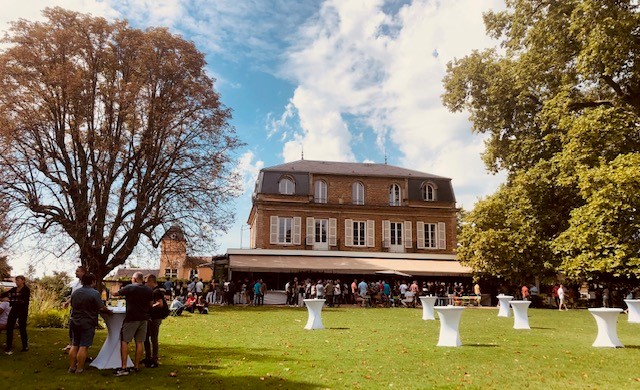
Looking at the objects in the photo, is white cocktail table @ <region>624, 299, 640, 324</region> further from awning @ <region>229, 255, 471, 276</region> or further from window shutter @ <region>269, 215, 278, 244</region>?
window shutter @ <region>269, 215, 278, 244</region>

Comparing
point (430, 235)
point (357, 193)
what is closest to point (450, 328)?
point (357, 193)

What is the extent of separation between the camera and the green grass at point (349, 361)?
6.21m

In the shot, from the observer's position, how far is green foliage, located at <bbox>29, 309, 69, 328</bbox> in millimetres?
11688

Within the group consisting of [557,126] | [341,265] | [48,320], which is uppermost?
[557,126]

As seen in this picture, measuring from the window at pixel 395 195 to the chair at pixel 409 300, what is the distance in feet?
36.7

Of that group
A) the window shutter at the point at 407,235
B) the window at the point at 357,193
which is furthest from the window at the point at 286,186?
the window shutter at the point at 407,235

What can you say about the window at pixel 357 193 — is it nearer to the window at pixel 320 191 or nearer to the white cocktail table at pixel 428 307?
the window at pixel 320 191

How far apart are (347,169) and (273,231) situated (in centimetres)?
716

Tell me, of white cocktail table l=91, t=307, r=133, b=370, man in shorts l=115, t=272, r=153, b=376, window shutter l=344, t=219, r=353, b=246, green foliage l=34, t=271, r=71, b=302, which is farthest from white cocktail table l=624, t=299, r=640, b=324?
window shutter l=344, t=219, r=353, b=246

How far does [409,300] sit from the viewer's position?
77.7 feet

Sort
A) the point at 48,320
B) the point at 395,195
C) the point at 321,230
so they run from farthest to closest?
1. the point at 395,195
2. the point at 321,230
3. the point at 48,320

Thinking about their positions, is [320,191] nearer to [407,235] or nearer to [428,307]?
[407,235]

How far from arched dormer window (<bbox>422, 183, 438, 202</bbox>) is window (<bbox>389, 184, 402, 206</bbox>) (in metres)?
1.76

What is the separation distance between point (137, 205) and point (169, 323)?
7587 millimetres
